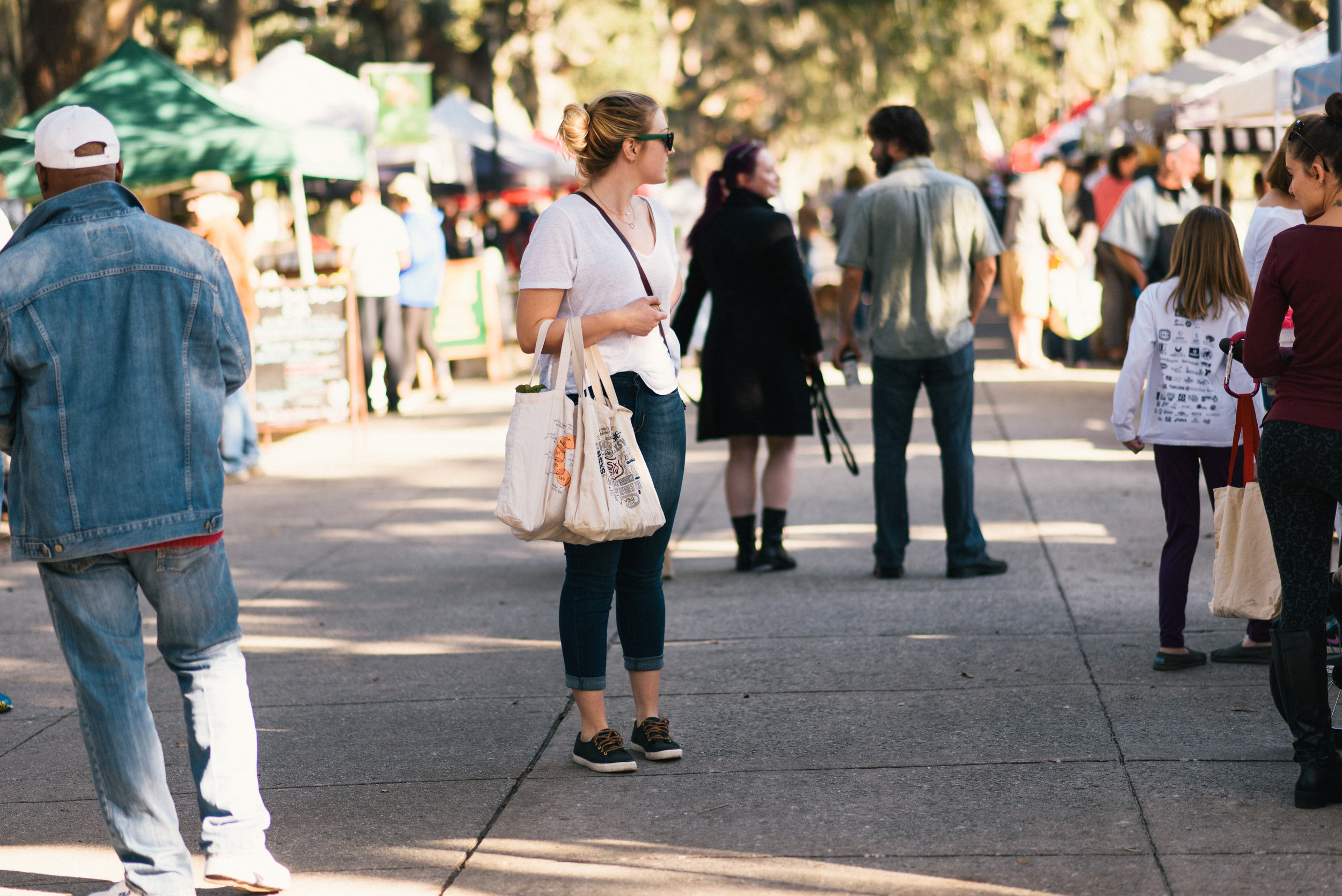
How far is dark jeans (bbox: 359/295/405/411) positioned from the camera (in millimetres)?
13383

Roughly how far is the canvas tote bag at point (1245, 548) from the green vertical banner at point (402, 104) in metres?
11.4

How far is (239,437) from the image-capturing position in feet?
34.4

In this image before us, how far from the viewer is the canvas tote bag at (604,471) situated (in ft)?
13.7

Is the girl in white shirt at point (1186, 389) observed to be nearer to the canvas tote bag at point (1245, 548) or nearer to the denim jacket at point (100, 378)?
the canvas tote bag at point (1245, 548)

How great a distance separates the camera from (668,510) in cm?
457

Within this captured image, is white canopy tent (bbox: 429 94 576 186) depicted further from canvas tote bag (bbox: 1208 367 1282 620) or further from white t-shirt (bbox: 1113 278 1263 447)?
canvas tote bag (bbox: 1208 367 1282 620)

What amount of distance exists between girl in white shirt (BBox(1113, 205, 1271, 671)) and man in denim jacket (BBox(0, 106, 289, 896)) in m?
3.17

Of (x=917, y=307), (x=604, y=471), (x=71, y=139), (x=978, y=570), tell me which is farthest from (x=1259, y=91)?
(x=71, y=139)

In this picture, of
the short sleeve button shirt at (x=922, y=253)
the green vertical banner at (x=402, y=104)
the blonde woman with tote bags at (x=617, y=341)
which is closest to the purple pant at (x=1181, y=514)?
the short sleeve button shirt at (x=922, y=253)

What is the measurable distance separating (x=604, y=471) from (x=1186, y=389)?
2.28 m

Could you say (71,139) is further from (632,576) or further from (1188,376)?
(1188,376)

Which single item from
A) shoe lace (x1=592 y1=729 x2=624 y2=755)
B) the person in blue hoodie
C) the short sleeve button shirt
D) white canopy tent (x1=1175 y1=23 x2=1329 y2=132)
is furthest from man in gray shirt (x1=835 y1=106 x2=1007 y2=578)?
the person in blue hoodie

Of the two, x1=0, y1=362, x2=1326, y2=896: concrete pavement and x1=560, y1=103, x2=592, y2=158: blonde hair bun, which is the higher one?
x1=560, y1=103, x2=592, y2=158: blonde hair bun

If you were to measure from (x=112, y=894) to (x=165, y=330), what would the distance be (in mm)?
1340
